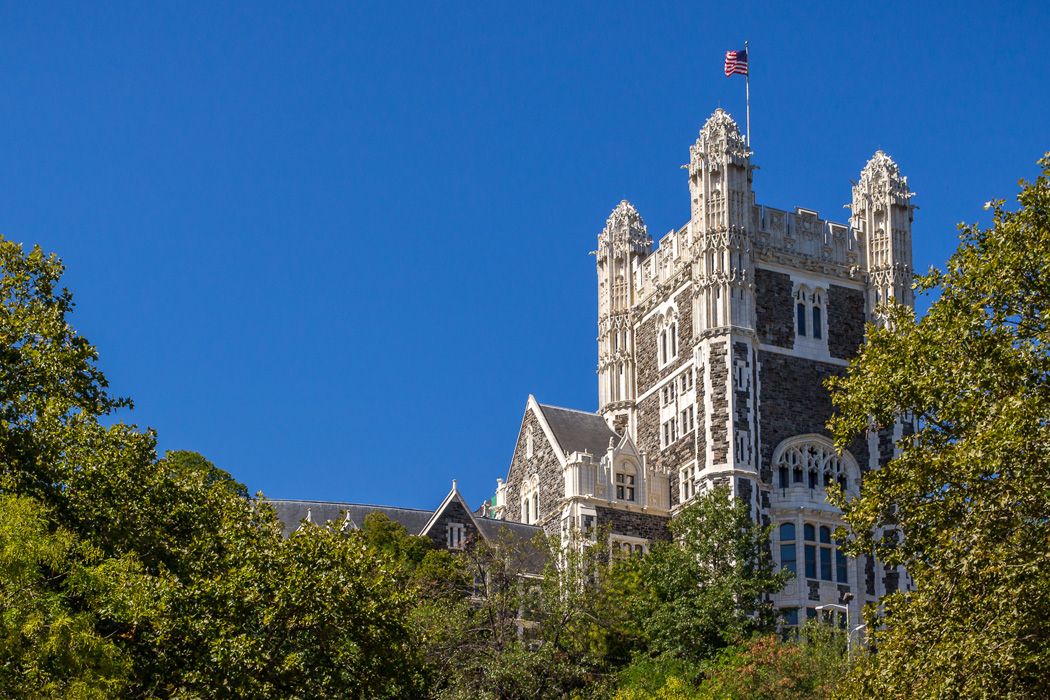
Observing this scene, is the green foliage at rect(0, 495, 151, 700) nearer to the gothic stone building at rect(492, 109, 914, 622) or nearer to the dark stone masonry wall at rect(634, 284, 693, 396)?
the gothic stone building at rect(492, 109, 914, 622)

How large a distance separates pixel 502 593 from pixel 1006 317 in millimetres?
18761

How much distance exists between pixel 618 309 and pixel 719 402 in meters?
10.6

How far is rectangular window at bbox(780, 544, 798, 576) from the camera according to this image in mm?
59625

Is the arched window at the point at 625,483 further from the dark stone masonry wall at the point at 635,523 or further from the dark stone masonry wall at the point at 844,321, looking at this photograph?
the dark stone masonry wall at the point at 844,321

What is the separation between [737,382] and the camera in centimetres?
6112

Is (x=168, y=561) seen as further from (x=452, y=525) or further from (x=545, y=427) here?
(x=545, y=427)

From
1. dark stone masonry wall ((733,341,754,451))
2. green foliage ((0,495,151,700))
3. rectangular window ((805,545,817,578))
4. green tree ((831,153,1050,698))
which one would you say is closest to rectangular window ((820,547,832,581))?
rectangular window ((805,545,817,578))

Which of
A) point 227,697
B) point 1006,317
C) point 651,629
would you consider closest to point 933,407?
point 1006,317

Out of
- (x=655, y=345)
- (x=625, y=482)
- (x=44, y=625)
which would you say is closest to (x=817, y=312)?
(x=655, y=345)

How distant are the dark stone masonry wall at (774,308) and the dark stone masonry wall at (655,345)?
2.82 m

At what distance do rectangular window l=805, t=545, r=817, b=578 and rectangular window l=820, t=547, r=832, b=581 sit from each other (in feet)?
0.89

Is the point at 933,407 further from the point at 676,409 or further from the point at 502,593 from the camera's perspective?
the point at 676,409

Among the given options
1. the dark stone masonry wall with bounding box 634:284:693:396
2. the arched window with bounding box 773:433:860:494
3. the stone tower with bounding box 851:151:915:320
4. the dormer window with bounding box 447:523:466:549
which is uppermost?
the stone tower with bounding box 851:151:915:320

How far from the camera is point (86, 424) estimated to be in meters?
33.6
